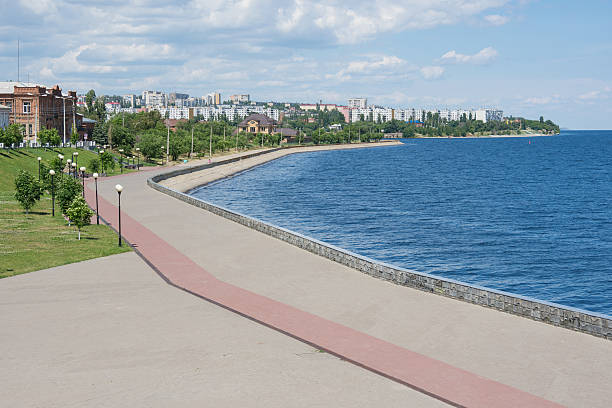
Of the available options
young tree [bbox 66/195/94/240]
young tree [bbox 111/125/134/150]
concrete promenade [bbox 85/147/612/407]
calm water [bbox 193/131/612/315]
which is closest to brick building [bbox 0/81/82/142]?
young tree [bbox 111/125/134/150]

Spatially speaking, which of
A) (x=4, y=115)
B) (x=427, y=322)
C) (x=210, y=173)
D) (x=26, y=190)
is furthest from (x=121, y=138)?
(x=427, y=322)

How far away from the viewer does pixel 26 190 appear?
1534 inches

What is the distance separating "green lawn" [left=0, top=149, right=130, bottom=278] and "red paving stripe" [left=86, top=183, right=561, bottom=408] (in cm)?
449

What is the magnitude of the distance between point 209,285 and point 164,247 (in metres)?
7.63

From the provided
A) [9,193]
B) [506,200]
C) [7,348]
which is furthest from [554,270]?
[9,193]

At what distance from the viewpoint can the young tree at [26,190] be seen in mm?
39000

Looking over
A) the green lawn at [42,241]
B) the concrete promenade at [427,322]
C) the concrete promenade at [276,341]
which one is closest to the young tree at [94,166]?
the green lawn at [42,241]

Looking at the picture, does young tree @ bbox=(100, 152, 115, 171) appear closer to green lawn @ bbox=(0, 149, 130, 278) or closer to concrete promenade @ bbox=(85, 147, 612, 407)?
green lawn @ bbox=(0, 149, 130, 278)

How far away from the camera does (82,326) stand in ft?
57.4

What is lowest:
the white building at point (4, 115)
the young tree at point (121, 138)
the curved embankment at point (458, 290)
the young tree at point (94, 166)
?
the curved embankment at point (458, 290)

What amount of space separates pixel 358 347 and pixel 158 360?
5.04 metres

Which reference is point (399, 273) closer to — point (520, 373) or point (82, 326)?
point (520, 373)

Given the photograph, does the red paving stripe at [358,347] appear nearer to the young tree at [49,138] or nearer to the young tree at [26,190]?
the young tree at [26,190]

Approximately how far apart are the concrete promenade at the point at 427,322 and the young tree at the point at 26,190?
47.5 ft
